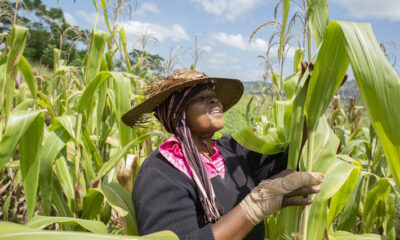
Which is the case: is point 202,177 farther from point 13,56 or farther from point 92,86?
point 13,56

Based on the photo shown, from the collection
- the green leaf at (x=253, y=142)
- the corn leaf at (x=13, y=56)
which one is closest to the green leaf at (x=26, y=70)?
the corn leaf at (x=13, y=56)

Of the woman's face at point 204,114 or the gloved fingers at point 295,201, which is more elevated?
the woman's face at point 204,114

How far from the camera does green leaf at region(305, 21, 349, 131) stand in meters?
0.78

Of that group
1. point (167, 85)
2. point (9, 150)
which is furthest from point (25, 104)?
point (167, 85)

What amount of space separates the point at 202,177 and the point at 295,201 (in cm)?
44

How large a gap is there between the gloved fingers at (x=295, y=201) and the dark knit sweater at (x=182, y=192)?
296 millimetres

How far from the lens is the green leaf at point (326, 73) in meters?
0.78

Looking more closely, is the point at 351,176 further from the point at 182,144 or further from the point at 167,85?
the point at 167,85

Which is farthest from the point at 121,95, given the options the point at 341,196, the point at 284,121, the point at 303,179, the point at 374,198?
the point at 374,198

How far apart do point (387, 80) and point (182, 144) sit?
0.94 meters

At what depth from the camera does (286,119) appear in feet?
4.07

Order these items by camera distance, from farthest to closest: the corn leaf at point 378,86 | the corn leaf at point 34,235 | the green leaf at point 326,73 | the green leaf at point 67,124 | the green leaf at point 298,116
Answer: the green leaf at point 67,124
the green leaf at point 298,116
the green leaf at point 326,73
the corn leaf at point 378,86
the corn leaf at point 34,235

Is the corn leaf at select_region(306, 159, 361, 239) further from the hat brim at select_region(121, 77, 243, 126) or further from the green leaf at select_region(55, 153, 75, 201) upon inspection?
the green leaf at select_region(55, 153, 75, 201)

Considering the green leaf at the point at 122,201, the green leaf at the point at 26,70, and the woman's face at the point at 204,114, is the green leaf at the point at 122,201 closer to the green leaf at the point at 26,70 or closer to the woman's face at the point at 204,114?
the woman's face at the point at 204,114
